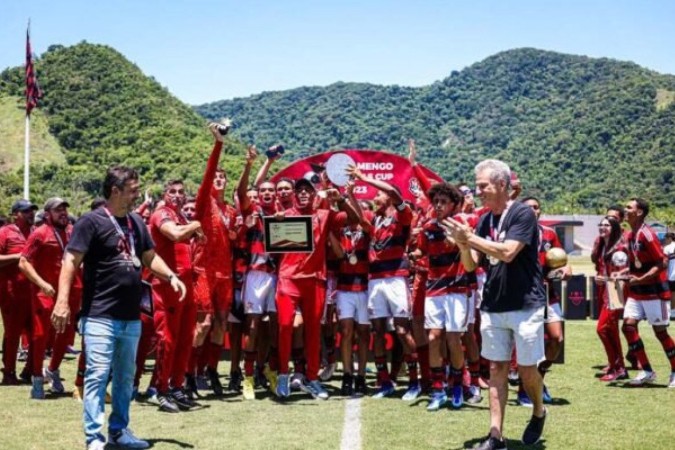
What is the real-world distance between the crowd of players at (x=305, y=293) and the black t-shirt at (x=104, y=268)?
5.87 ft

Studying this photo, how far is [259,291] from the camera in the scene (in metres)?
10.3

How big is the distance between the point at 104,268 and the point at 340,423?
2.83 meters

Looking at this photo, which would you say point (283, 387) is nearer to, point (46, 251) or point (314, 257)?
point (314, 257)

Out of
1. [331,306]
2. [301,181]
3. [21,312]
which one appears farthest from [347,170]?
[21,312]

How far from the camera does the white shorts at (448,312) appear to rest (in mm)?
9242

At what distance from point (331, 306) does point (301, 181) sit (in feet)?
7.87

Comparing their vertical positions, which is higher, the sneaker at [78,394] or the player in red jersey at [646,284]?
the player in red jersey at [646,284]

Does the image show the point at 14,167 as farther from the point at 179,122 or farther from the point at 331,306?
the point at 331,306

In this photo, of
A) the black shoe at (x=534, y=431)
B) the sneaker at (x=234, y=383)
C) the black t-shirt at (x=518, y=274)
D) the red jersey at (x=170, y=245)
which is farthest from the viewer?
the sneaker at (x=234, y=383)

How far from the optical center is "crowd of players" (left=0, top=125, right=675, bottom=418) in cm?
929

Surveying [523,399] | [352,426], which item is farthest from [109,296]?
[523,399]

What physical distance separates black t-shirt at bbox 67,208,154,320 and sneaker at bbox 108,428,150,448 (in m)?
1.04

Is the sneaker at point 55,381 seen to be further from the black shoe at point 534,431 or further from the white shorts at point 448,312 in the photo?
the black shoe at point 534,431

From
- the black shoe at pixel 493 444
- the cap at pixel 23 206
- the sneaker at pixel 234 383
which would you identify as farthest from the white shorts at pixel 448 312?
the cap at pixel 23 206
